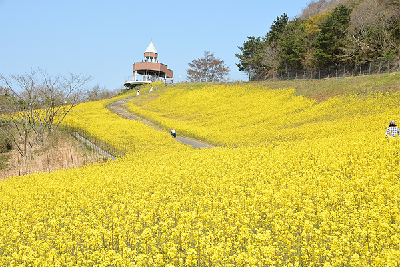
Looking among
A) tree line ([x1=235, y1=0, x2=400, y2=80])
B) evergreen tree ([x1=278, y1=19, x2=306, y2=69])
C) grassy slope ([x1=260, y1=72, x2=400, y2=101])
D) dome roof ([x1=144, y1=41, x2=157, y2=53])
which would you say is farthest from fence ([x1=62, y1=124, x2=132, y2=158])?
dome roof ([x1=144, y1=41, x2=157, y2=53])

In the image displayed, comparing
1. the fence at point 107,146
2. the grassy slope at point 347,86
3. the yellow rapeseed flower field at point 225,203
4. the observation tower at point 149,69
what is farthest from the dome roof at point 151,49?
the fence at point 107,146

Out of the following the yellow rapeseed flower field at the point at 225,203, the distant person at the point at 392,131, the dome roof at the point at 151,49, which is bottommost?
the yellow rapeseed flower field at the point at 225,203

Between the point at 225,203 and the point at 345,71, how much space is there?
41.4 meters

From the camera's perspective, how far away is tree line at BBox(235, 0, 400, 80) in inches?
1453

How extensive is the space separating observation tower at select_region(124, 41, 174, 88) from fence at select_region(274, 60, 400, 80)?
32.7 metres

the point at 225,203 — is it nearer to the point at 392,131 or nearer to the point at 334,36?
the point at 392,131

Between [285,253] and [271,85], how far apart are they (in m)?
39.8

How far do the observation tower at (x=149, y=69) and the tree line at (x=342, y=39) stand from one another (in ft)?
96.1

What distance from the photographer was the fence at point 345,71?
1396 inches

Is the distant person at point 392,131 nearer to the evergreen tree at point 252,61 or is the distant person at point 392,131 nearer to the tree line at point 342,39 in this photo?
the tree line at point 342,39

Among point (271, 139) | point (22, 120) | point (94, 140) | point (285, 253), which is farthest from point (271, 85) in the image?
point (285, 253)

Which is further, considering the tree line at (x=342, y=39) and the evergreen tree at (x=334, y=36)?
the evergreen tree at (x=334, y=36)

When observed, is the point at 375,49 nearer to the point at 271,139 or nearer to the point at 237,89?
the point at 237,89

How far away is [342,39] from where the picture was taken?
3916cm
